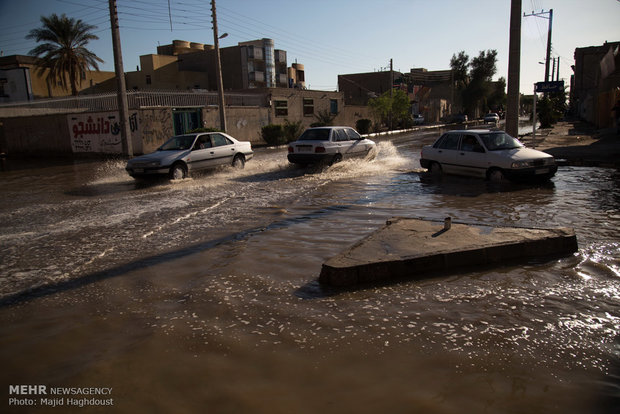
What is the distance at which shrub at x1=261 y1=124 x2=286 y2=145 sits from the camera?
31.0 metres

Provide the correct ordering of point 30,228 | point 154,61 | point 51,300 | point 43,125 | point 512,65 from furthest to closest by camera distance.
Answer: point 154,61 → point 43,125 → point 512,65 → point 30,228 → point 51,300

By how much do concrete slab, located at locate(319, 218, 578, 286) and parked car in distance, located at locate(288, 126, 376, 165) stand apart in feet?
28.2

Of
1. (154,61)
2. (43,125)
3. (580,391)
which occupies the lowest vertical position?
(580,391)

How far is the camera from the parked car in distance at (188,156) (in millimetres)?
12695

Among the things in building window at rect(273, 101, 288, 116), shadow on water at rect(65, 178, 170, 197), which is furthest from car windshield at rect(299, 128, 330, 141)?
building window at rect(273, 101, 288, 116)

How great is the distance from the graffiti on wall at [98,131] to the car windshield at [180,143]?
11192 millimetres

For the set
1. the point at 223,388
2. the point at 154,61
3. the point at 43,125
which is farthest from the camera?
the point at 154,61

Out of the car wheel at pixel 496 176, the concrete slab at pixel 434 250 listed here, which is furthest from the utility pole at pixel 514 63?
the concrete slab at pixel 434 250

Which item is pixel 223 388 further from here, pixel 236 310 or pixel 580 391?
pixel 580 391

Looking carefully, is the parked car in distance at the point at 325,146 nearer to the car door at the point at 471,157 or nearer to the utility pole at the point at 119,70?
the car door at the point at 471,157

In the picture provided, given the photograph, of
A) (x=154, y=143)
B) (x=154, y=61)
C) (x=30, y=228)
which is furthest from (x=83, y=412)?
(x=154, y=61)

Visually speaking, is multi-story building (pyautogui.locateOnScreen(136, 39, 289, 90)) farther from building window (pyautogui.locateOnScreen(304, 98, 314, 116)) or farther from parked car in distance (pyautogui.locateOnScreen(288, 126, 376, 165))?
parked car in distance (pyautogui.locateOnScreen(288, 126, 376, 165))

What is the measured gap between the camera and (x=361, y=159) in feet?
52.8

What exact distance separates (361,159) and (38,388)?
545 inches
